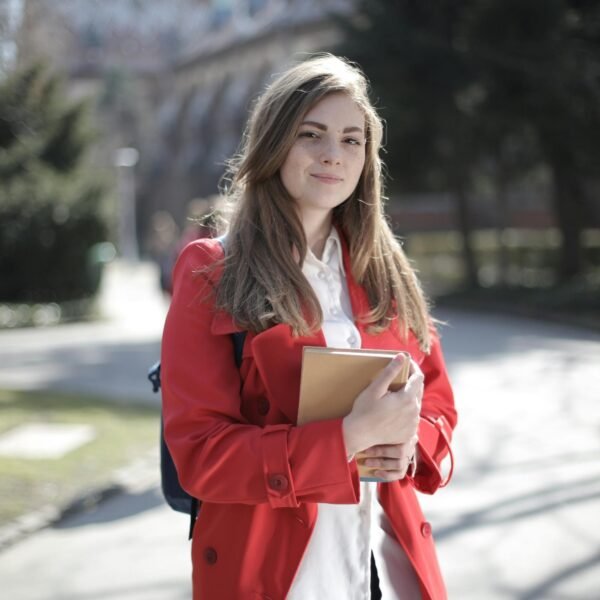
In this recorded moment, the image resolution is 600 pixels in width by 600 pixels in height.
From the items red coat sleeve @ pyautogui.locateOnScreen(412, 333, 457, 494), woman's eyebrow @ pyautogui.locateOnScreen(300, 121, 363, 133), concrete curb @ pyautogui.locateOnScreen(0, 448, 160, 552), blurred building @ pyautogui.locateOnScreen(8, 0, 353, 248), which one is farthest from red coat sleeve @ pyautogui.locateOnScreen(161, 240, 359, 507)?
blurred building @ pyautogui.locateOnScreen(8, 0, 353, 248)

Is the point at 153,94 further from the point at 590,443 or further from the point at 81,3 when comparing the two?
the point at 590,443

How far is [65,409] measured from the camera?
879 centimetres

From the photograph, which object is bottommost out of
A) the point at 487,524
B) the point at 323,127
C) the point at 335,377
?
the point at 487,524

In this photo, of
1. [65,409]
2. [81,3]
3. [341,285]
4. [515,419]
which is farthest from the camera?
[81,3]

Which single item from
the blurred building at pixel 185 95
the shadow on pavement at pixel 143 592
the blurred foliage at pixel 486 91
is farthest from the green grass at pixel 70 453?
the blurred building at pixel 185 95

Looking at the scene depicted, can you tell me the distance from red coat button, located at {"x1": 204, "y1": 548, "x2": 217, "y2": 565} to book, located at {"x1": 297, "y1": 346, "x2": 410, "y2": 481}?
364 mm

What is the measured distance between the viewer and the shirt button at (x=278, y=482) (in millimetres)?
1768

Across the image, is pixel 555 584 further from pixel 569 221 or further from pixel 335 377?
pixel 569 221

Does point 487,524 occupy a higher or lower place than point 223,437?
lower

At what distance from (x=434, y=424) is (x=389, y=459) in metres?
0.28

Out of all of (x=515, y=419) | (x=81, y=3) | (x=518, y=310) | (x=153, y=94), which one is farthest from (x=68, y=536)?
(x=153, y=94)

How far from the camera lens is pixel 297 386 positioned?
1.91 m

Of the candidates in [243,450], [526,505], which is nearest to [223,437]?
[243,450]

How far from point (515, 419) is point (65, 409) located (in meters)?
4.29
